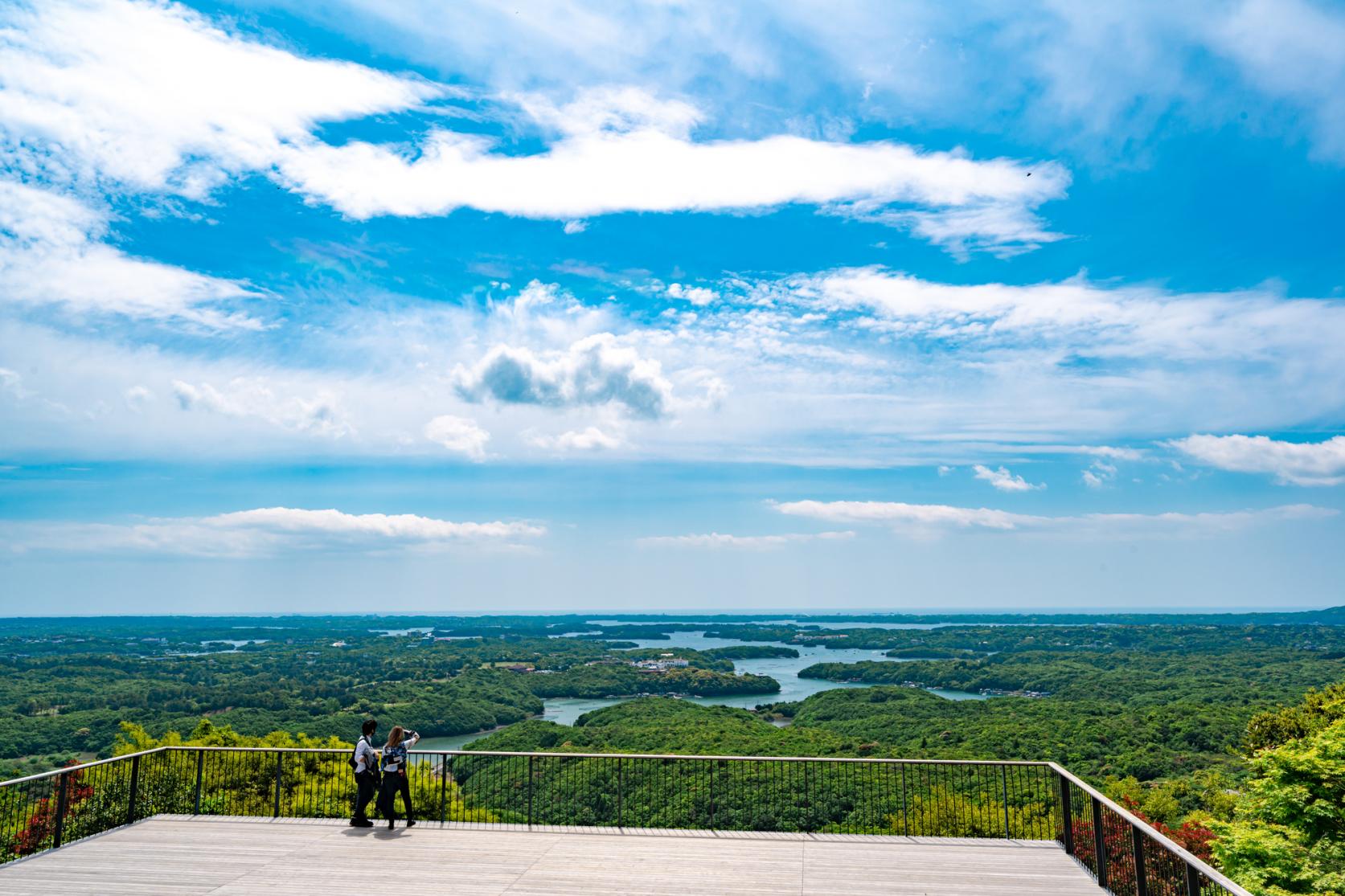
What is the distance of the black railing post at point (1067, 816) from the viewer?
909 cm

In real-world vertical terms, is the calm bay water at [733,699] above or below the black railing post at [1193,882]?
below

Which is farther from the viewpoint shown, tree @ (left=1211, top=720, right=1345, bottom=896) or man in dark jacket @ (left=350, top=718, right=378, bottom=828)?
tree @ (left=1211, top=720, right=1345, bottom=896)

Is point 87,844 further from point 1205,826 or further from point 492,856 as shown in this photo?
point 1205,826

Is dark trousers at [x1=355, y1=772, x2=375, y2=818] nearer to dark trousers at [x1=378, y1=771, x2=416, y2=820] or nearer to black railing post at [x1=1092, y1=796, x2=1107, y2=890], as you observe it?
dark trousers at [x1=378, y1=771, x2=416, y2=820]

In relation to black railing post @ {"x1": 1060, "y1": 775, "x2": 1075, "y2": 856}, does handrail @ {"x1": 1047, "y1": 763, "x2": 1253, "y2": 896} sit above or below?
above

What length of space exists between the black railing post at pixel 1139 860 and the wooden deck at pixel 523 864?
55.0 inches

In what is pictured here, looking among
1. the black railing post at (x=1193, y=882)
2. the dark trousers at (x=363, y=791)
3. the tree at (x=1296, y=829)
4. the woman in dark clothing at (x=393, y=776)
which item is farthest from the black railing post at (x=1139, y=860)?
the tree at (x=1296, y=829)

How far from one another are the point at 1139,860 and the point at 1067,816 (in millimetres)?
2845

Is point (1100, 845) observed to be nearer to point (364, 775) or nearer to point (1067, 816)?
point (1067, 816)

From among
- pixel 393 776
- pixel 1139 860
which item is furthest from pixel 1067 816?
pixel 393 776

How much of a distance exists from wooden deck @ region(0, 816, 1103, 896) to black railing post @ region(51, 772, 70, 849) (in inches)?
7.7

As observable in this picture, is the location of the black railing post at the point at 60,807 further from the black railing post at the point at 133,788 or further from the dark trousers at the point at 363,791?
the dark trousers at the point at 363,791

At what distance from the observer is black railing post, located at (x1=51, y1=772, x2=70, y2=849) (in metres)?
9.09

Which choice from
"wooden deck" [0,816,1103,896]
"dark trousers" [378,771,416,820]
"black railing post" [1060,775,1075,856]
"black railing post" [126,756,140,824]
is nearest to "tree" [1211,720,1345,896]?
"black railing post" [1060,775,1075,856]
